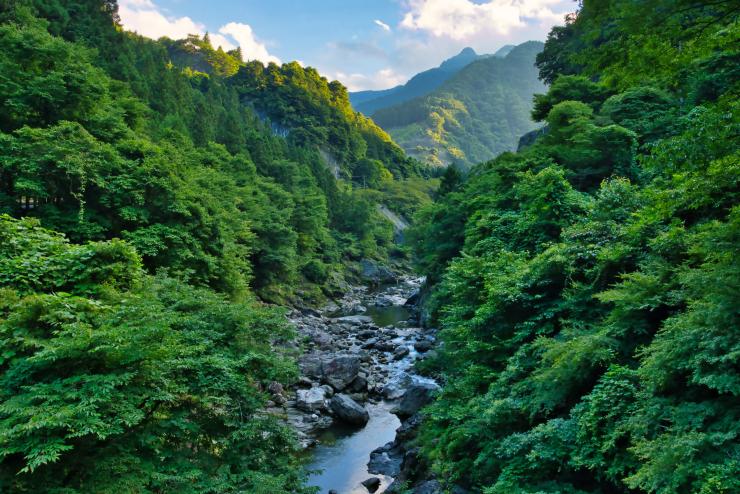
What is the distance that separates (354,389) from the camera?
20328 millimetres

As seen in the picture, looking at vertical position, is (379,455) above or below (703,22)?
below

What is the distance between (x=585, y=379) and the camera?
8000mm

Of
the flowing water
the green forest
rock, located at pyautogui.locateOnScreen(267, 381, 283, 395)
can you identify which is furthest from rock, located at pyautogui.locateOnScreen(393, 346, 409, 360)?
rock, located at pyautogui.locateOnScreen(267, 381, 283, 395)

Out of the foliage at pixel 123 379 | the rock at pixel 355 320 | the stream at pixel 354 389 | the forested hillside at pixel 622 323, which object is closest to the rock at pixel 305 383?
the stream at pixel 354 389

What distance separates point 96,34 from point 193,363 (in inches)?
1855

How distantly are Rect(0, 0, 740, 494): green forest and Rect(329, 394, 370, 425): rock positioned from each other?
5531 mm

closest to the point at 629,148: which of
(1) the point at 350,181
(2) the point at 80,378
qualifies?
(2) the point at 80,378

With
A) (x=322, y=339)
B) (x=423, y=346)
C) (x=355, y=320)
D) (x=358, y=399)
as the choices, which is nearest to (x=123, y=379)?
(x=358, y=399)

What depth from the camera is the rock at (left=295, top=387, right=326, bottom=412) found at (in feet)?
60.0

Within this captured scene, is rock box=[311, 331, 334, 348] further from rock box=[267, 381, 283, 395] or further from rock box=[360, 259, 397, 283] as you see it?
rock box=[360, 259, 397, 283]

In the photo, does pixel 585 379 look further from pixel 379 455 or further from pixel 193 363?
pixel 379 455

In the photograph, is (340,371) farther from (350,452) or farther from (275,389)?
(350,452)

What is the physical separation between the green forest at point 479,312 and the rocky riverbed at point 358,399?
2.99 meters

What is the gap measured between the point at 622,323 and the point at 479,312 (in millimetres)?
4254
